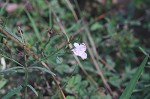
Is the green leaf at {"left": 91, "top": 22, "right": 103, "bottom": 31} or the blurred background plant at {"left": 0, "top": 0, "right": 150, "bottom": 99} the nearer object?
the blurred background plant at {"left": 0, "top": 0, "right": 150, "bottom": 99}

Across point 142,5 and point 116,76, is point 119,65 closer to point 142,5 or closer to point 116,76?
point 116,76

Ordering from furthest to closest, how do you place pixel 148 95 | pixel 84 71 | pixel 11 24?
pixel 11 24 → pixel 84 71 → pixel 148 95

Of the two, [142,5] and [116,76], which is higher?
[142,5]

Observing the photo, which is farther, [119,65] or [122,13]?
[122,13]

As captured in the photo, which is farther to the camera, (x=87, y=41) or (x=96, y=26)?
(x=96, y=26)

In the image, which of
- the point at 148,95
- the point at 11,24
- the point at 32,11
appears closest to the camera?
the point at 148,95

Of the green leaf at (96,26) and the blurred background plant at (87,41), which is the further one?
the green leaf at (96,26)

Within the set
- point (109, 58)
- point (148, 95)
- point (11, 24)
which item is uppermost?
point (11, 24)

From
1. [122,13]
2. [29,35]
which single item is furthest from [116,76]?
[122,13]
